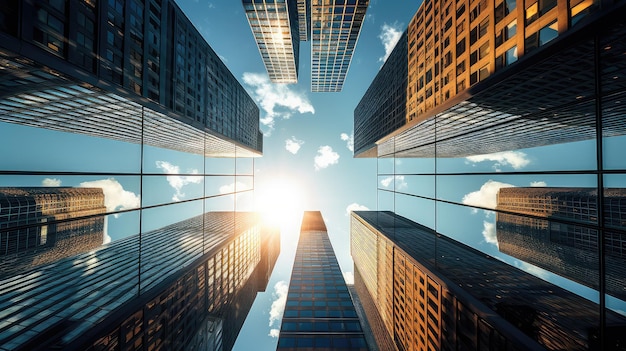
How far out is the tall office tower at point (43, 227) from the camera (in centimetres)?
6775

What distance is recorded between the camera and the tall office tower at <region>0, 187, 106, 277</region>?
67.8m

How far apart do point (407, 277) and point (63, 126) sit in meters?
66.6

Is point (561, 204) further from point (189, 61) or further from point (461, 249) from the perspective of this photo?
point (189, 61)

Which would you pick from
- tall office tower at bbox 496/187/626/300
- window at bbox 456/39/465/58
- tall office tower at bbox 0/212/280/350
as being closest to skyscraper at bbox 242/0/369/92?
window at bbox 456/39/465/58

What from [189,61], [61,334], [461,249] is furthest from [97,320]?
[461,249]

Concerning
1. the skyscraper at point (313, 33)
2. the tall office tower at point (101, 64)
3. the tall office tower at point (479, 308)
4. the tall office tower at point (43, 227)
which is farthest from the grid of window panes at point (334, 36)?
the tall office tower at point (43, 227)

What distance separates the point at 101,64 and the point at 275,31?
71706 mm

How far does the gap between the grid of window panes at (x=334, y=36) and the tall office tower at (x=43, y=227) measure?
95.0 meters

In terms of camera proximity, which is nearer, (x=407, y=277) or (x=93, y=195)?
(x=407, y=277)

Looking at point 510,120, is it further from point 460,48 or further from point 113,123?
point 113,123

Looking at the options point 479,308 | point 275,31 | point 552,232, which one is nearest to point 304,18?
point 275,31

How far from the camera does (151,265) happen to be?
3881cm

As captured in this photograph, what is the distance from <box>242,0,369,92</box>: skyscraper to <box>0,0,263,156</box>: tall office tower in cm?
3192

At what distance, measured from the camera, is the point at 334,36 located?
90250mm
